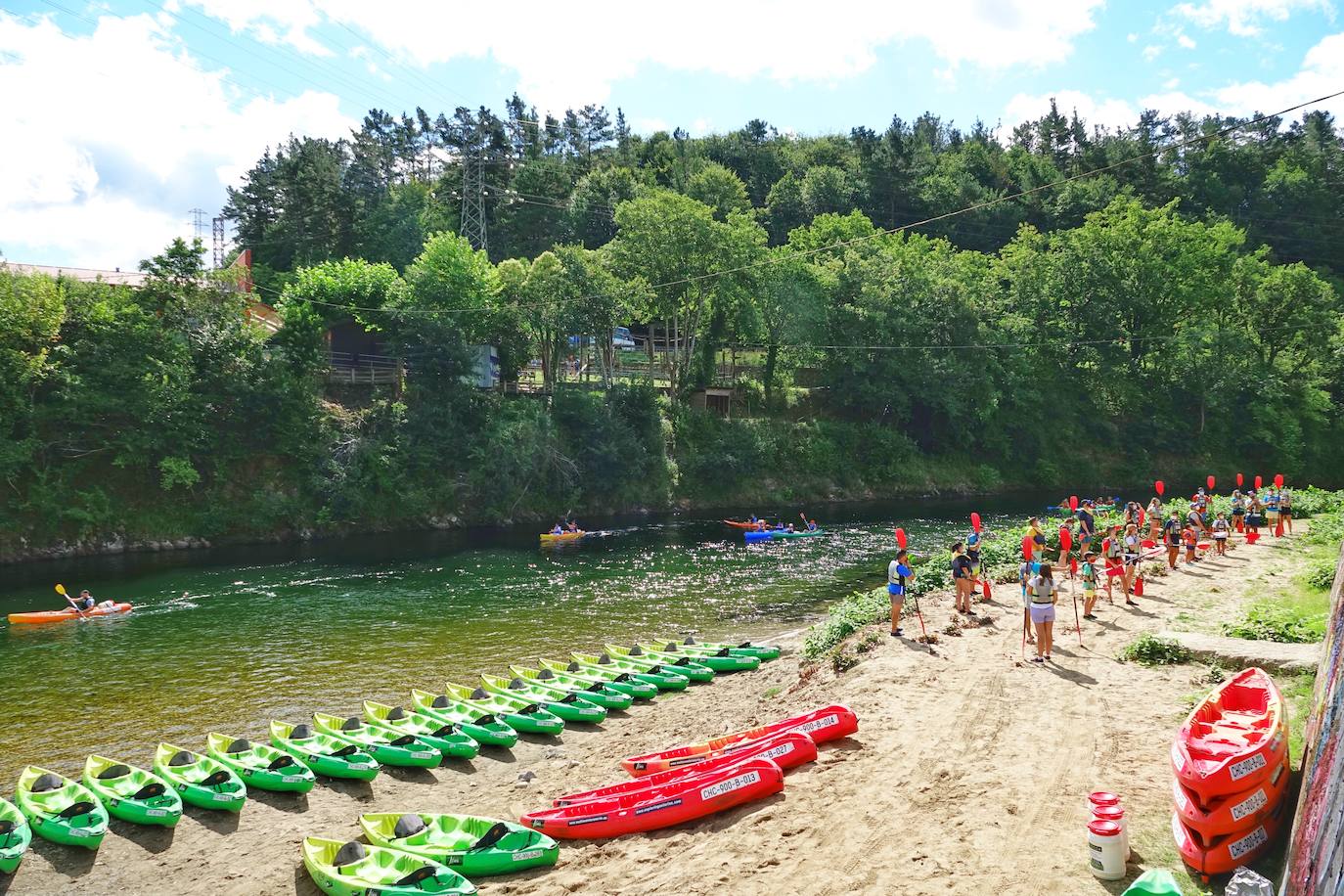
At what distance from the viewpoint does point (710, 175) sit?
235 feet

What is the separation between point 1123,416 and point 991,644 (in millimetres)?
52033

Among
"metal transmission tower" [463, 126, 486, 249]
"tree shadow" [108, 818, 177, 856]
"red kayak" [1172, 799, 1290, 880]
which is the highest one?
"metal transmission tower" [463, 126, 486, 249]

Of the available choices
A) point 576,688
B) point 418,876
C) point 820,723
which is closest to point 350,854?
point 418,876

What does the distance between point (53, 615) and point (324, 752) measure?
53.0 feet

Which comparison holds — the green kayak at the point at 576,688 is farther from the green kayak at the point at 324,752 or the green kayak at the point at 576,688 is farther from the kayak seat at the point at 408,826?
the kayak seat at the point at 408,826

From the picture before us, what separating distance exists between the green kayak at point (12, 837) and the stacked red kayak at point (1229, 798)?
1437 centimetres

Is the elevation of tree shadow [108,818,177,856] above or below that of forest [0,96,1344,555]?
below

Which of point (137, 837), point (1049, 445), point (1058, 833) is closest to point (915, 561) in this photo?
point (1058, 833)

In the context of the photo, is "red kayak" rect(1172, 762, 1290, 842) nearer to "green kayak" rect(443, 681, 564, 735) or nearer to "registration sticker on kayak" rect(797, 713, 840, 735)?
"registration sticker on kayak" rect(797, 713, 840, 735)

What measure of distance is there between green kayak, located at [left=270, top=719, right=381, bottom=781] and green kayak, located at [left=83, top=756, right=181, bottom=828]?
76.4 inches

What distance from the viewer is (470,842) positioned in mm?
10961

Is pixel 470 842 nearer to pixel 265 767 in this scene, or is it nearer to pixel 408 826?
pixel 408 826

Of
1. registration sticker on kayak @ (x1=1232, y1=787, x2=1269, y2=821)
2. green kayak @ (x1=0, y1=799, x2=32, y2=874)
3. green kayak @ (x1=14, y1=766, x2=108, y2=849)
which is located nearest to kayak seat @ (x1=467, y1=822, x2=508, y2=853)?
green kayak @ (x1=14, y1=766, x2=108, y2=849)

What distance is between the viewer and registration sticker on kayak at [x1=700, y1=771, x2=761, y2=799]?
35.3 ft
